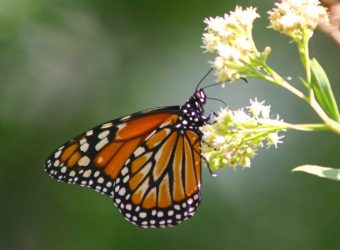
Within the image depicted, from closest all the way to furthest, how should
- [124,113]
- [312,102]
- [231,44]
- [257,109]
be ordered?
[312,102]
[231,44]
[257,109]
[124,113]

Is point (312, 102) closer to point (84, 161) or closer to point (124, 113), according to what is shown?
point (84, 161)

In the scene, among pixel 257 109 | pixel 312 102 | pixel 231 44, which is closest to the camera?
pixel 312 102

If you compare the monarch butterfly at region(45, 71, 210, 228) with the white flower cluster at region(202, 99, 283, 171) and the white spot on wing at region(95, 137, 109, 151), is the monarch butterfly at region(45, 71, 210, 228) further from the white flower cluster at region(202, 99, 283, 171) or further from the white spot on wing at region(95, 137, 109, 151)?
the white flower cluster at region(202, 99, 283, 171)

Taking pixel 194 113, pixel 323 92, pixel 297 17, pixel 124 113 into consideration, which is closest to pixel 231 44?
pixel 297 17

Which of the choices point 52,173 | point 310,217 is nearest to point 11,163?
point 310,217

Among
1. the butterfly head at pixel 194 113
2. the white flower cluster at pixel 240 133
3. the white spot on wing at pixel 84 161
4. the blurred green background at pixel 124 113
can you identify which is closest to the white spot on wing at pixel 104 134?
the white spot on wing at pixel 84 161
